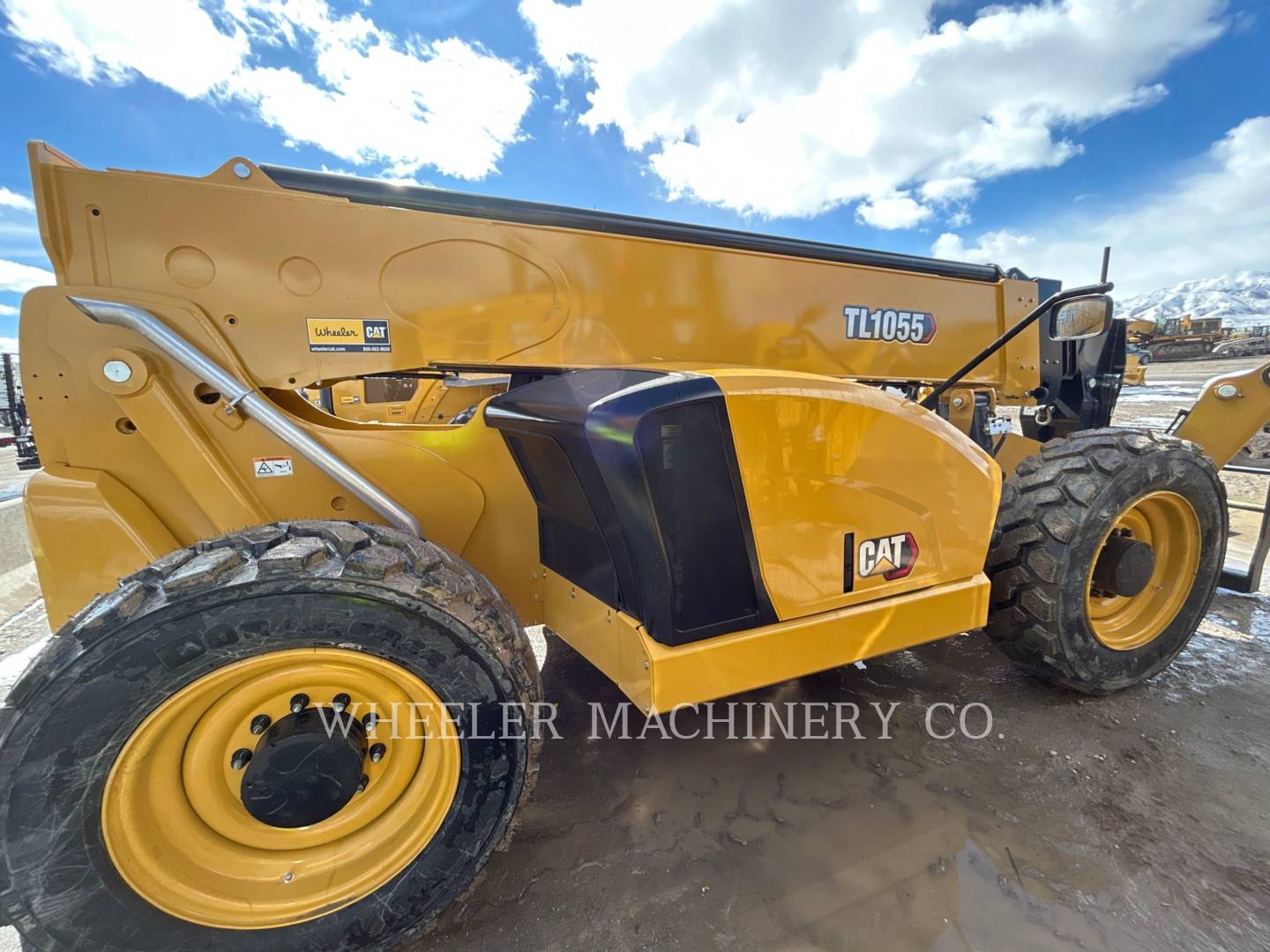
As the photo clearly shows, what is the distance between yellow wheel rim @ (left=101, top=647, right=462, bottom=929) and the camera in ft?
4.69

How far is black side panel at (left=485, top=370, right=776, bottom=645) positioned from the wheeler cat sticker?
0.41 m

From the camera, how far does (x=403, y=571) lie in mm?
1525

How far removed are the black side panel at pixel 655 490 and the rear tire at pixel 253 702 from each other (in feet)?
1.40

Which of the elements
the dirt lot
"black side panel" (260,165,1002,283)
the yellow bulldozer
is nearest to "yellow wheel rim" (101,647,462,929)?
the yellow bulldozer

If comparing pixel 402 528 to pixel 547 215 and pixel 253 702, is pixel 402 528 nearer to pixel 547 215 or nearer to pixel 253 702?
pixel 253 702

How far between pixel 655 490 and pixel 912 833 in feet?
5.08

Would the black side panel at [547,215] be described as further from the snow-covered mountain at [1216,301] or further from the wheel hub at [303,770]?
the snow-covered mountain at [1216,301]

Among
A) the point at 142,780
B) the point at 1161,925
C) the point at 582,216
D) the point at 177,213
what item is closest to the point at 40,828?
the point at 142,780

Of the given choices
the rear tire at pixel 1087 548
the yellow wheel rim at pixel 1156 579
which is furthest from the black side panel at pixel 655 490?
the yellow wheel rim at pixel 1156 579

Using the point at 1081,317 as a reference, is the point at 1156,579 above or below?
below

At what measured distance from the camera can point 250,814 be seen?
5.15 ft

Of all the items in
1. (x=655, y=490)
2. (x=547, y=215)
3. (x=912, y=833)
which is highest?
(x=547, y=215)

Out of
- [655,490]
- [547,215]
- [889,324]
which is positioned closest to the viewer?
[655,490]

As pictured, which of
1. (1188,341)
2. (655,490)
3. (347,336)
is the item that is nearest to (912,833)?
(655,490)
